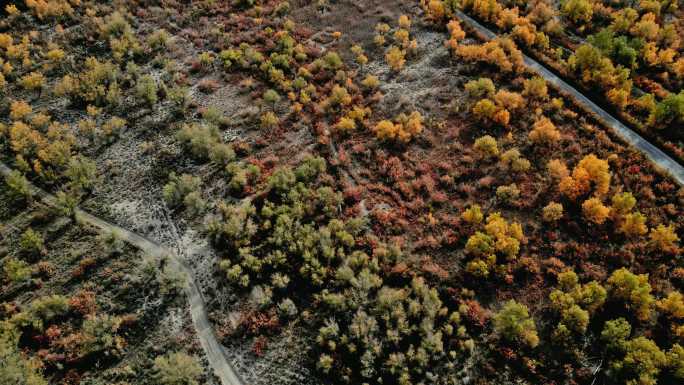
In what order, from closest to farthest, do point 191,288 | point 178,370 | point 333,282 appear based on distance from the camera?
1. point 178,370
2. point 333,282
3. point 191,288

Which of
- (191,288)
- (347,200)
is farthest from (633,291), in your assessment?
(191,288)

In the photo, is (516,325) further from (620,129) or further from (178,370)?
(620,129)

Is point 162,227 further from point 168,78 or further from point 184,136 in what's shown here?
point 168,78

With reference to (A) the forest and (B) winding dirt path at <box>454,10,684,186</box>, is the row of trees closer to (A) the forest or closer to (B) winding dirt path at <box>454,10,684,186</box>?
(A) the forest

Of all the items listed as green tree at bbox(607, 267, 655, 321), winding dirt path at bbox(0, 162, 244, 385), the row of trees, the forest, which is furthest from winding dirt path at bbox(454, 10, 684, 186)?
winding dirt path at bbox(0, 162, 244, 385)

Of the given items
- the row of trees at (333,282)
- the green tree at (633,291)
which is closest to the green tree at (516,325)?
the row of trees at (333,282)

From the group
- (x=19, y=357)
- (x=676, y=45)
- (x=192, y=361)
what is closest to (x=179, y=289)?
(x=192, y=361)

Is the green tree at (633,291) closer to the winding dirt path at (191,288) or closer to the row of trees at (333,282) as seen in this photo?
the row of trees at (333,282)
